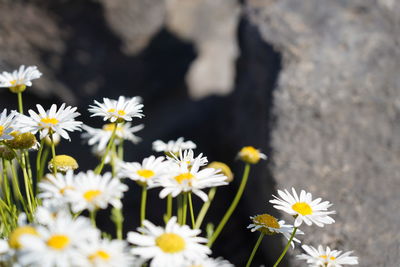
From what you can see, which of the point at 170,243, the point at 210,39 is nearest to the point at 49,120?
the point at 170,243

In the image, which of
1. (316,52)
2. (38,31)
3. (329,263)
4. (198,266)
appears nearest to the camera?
(198,266)

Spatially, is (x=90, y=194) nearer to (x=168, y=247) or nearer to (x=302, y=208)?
(x=168, y=247)

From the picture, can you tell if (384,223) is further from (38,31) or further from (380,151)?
(38,31)

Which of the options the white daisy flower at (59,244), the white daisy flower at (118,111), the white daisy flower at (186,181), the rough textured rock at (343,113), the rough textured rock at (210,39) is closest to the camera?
the white daisy flower at (59,244)

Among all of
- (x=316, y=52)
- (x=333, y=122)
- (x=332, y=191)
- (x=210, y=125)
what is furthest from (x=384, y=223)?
(x=210, y=125)

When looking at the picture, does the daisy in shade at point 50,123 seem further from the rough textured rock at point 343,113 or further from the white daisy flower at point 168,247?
the rough textured rock at point 343,113

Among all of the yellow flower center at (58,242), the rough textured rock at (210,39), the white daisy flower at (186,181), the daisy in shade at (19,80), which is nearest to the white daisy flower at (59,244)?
the yellow flower center at (58,242)
